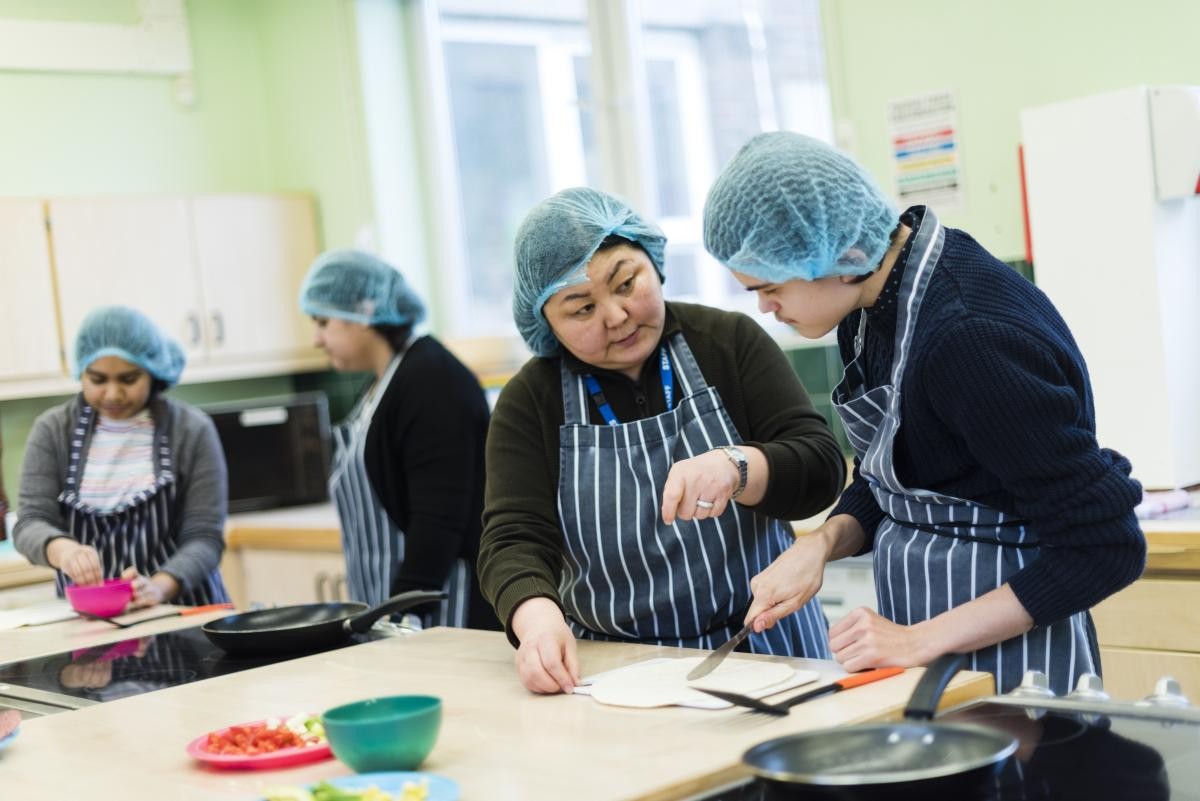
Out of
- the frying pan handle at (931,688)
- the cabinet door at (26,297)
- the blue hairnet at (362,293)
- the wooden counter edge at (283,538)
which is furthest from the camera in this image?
the cabinet door at (26,297)

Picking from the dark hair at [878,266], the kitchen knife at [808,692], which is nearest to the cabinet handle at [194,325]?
the dark hair at [878,266]

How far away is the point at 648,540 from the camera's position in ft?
6.31

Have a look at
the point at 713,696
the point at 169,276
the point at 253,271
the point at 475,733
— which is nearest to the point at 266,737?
the point at 475,733

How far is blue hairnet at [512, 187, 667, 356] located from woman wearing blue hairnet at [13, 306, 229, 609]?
4.25ft

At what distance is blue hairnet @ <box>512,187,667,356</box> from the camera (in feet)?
6.10

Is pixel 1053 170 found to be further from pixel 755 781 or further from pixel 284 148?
pixel 284 148

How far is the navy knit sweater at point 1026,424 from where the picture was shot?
1.44 metres

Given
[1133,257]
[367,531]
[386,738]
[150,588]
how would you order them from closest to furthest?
[386,738], [1133,257], [150,588], [367,531]

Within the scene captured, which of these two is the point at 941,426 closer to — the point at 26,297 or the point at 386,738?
the point at 386,738

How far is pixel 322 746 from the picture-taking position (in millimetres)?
1411

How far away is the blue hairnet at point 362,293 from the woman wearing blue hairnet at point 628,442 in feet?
3.07

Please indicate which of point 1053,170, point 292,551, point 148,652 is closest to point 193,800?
point 148,652

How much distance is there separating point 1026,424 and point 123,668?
4.47 ft

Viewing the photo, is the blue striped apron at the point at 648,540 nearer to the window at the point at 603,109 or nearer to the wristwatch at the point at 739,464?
the wristwatch at the point at 739,464
